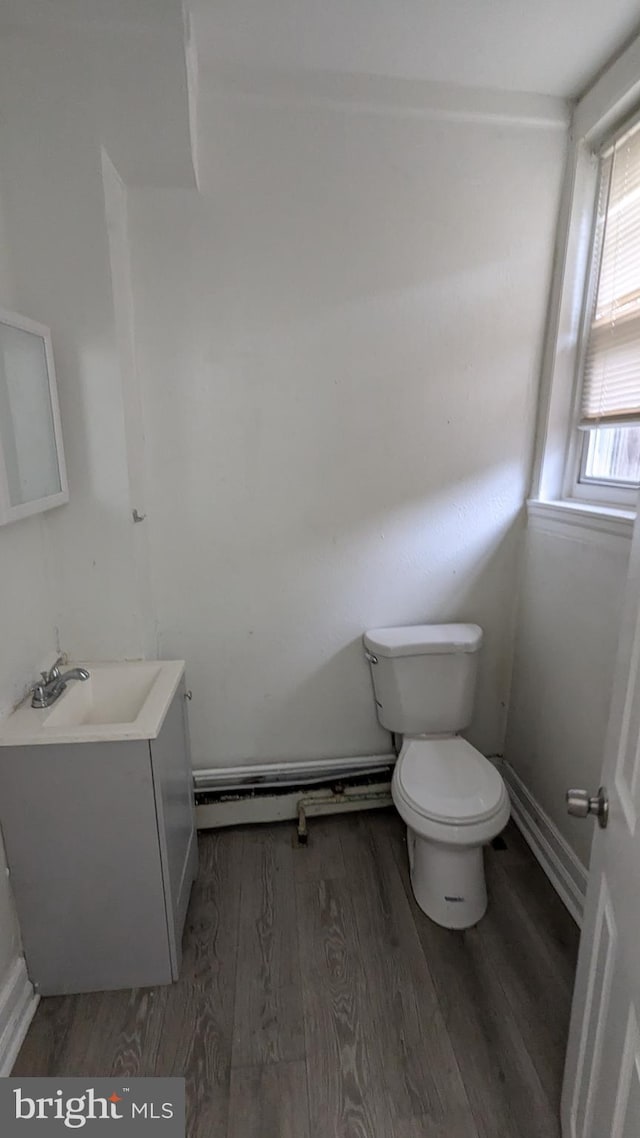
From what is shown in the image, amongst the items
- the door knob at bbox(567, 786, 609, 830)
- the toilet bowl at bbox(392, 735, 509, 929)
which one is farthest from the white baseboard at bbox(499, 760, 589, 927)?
the door knob at bbox(567, 786, 609, 830)

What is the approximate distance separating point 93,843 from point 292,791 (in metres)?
0.83

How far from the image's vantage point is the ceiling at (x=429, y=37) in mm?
1272

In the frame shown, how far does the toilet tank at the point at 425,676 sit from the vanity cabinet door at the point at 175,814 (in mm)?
687

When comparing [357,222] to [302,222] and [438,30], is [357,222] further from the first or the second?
[438,30]

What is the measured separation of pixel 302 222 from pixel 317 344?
351 millimetres

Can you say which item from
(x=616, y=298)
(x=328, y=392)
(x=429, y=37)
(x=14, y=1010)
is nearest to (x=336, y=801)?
(x=14, y=1010)

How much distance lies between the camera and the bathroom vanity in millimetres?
1216

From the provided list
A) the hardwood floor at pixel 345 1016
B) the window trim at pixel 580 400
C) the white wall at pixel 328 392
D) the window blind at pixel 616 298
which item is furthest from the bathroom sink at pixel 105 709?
the window blind at pixel 616 298

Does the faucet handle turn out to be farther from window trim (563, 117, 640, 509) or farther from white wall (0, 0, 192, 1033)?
window trim (563, 117, 640, 509)

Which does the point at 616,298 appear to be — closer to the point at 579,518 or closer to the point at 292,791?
the point at 579,518

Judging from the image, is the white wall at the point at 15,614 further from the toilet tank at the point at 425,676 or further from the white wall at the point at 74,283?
the toilet tank at the point at 425,676

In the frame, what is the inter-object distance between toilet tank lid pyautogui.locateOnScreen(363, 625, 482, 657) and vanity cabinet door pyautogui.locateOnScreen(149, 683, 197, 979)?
68 centimetres

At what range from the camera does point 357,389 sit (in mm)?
1701

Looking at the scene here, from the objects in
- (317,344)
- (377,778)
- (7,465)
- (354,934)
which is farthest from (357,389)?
(354,934)
